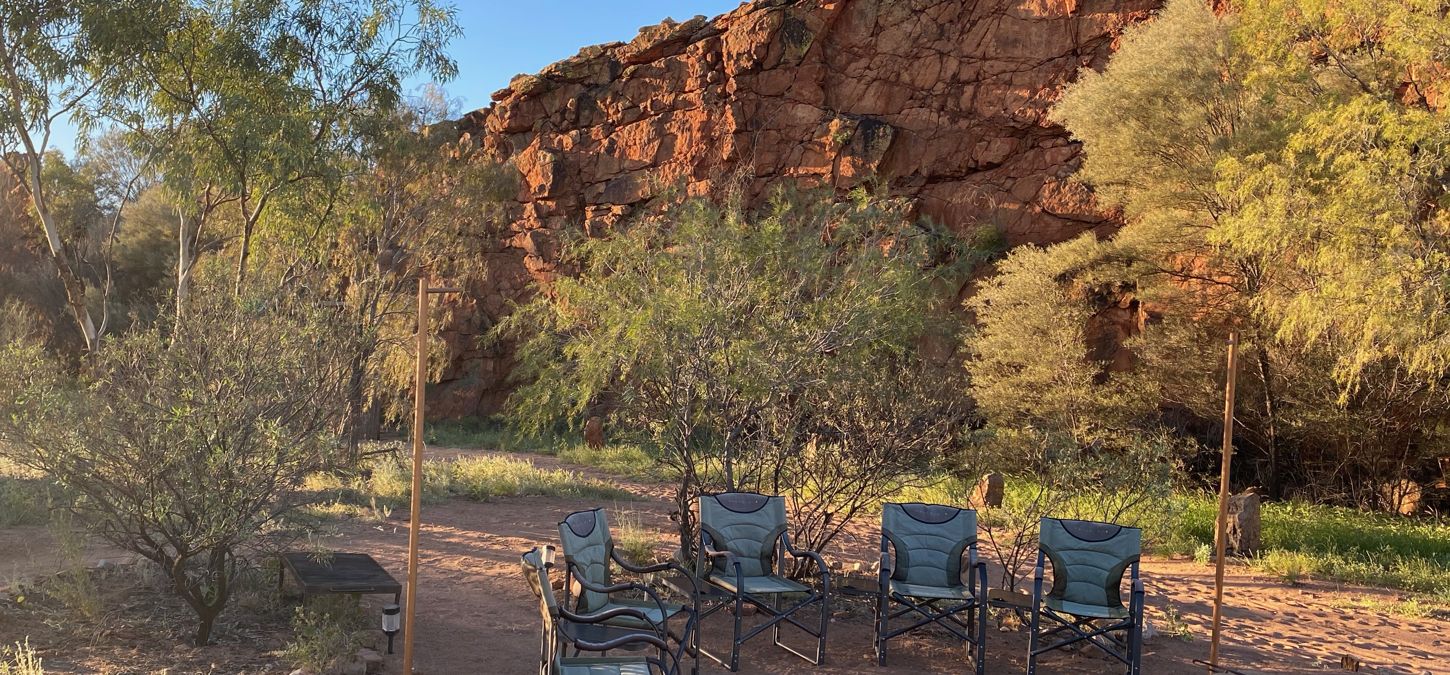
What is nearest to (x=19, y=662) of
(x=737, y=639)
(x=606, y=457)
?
(x=737, y=639)

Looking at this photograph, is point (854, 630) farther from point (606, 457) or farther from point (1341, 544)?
point (606, 457)

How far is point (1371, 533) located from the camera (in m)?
10.7

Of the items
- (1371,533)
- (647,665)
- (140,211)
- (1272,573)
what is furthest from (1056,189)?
(140,211)

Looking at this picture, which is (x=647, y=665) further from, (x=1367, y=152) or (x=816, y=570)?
(x=1367, y=152)

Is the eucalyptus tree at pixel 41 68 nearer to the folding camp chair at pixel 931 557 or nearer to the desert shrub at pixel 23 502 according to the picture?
the desert shrub at pixel 23 502

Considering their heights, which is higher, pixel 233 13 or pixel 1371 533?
pixel 233 13

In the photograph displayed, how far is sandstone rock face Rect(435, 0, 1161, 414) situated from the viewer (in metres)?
22.3

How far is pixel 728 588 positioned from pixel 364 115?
30.5 feet

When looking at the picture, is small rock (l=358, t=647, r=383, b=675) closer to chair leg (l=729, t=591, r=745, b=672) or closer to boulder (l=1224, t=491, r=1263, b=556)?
chair leg (l=729, t=591, r=745, b=672)

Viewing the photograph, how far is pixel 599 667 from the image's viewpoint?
393 cm

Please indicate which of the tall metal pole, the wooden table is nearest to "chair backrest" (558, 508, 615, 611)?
the tall metal pole

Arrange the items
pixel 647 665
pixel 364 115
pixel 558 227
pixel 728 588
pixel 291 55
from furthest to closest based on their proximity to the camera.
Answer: pixel 558 227, pixel 364 115, pixel 291 55, pixel 728 588, pixel 647 665

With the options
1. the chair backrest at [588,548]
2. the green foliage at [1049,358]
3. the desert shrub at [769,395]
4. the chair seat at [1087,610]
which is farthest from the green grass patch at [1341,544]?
the chair backrest at [588,548]

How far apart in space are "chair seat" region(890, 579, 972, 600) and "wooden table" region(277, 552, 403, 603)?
280cm
